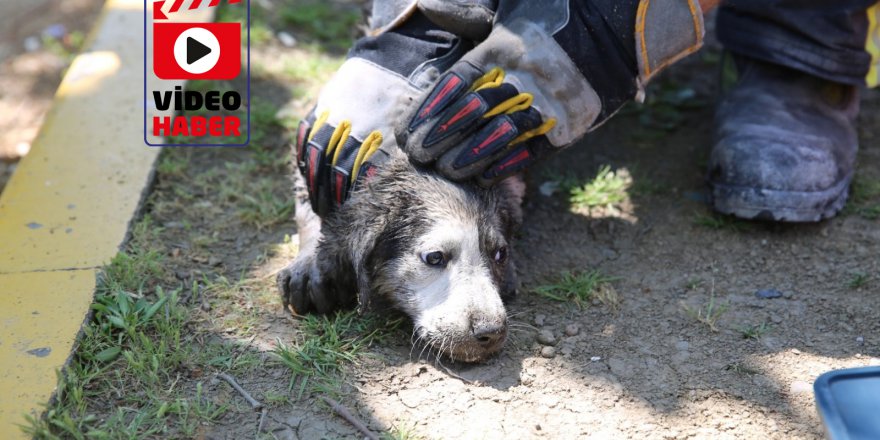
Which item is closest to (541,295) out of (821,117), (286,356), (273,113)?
(286,356)

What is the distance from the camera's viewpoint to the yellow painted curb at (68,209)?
9.66ft

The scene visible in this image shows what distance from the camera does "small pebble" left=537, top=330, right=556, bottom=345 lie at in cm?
318

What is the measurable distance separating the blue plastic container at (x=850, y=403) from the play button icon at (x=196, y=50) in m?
3.64

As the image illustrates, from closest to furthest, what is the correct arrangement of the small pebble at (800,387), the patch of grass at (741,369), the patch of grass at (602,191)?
the small pebble at (800,387) < the patch of grass at (741,369) < the patch of grass at (602,191)

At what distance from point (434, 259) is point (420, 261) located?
0.05 meters

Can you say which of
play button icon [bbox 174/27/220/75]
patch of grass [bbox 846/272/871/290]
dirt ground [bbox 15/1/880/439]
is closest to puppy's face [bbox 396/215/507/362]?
dirt ground [bbox 15/1/880/439]

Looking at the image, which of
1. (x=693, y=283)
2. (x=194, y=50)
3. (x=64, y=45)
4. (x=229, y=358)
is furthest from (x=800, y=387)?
(x=64, y=45)

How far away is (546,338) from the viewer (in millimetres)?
3193

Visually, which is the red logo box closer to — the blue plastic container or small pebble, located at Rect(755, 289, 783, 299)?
small pebble, located at Rect(755, 289, 783, 299)

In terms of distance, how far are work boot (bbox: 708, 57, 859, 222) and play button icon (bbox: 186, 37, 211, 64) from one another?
9.26 feet

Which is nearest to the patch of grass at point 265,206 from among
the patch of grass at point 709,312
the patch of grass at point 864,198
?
the patch of grass at point 709,312

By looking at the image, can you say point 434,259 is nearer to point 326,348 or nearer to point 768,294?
point 326,348

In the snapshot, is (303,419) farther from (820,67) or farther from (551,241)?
(820,67)

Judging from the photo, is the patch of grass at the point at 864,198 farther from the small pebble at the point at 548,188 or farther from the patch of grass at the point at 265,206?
the patch of grass at the point at 265,206
